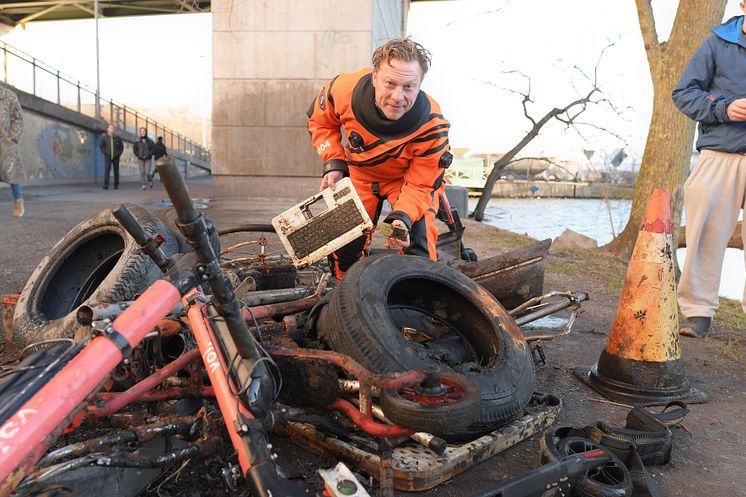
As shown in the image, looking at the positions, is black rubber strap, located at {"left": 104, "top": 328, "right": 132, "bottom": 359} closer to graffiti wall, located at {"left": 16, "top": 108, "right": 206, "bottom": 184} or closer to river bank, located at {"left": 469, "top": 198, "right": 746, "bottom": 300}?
river bank, located at {"left": 469, "top": 198, "right": 746, "bottom": 300}

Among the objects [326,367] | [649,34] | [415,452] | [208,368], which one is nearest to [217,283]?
[208,368]

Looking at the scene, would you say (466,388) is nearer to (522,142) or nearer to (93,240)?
(93,240)

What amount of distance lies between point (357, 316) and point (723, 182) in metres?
3.36

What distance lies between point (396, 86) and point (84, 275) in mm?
2299

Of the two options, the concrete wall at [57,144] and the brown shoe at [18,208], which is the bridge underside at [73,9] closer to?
the concrete wall at [57,144]

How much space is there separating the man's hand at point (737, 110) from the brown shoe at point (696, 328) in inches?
59.6

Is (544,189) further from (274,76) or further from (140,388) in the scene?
(140,388)

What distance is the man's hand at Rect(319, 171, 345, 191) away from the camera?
153 inches

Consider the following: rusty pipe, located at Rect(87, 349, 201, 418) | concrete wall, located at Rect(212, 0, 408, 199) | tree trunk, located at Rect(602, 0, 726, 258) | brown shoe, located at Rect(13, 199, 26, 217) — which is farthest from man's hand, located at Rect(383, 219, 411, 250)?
concrete wall, located at Rect(212, 0, 408, 199)

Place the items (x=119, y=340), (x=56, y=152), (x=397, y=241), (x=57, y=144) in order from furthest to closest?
(x=57, y=144)
(x=56, y=152)
(x=397, y=241)
(x=119, y=340)

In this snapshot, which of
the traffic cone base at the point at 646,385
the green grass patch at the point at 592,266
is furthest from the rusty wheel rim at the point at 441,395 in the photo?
the green grass patch at the point at 592,266

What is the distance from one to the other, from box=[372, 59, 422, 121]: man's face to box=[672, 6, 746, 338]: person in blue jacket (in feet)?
7.77

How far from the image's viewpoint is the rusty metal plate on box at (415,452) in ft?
7.00

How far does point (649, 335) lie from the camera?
328 centimetres
